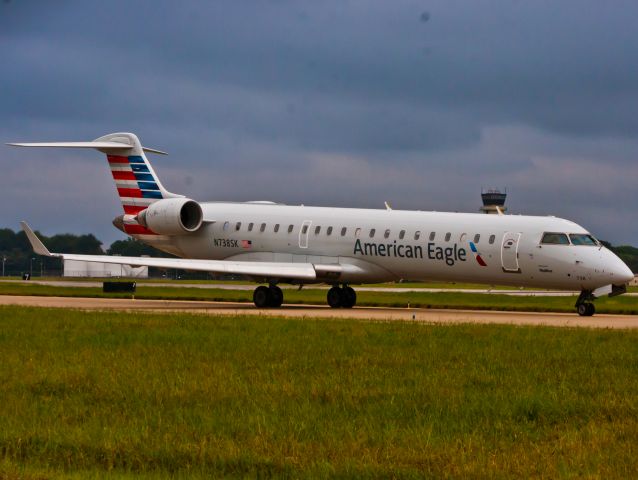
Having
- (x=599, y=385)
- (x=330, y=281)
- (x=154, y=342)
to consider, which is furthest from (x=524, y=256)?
(x=599, y=385)

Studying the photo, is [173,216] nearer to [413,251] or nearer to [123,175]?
[123,175]

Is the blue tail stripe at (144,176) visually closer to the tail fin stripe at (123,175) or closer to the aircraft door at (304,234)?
the tail fin stripe at (123,175)

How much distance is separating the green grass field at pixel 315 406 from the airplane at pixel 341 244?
37.7 ft

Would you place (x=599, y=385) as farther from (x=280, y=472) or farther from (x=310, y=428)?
(x=280, y=472)

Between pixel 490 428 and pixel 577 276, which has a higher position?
pixel 577 276

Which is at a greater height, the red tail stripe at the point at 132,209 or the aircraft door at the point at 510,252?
the red tail stripe at the point at 132,209

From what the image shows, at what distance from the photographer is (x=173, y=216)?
126 ft

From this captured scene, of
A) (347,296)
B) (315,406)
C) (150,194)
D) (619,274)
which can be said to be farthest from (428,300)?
(315,406)

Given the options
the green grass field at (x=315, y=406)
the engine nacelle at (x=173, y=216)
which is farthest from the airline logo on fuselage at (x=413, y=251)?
the green grass field at (x=315, y=406)

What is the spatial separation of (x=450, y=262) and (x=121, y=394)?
20918 mm

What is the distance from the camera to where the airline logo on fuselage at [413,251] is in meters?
32.2

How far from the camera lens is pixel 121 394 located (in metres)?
12.4

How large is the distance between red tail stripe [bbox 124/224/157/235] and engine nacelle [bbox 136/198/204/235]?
0.39 metres

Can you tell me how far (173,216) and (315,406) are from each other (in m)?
27.4
